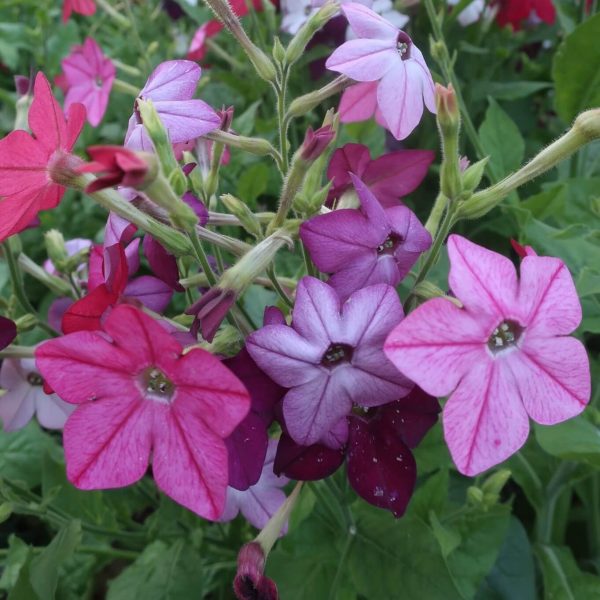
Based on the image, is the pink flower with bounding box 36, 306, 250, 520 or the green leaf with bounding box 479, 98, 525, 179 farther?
the green leaf with bounding box 479, 98, 525, 179

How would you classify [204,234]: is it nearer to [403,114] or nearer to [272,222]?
[272,222]

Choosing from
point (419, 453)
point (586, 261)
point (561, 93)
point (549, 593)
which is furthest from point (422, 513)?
point (561, 93)

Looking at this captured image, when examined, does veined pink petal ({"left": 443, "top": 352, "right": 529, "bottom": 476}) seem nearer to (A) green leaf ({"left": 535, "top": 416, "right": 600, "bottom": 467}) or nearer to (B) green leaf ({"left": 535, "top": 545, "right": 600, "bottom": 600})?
(A) green leaf ({"left": 535, "top": 416, "right": 600, "bottom": 467})

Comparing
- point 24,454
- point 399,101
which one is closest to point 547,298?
point 399,101

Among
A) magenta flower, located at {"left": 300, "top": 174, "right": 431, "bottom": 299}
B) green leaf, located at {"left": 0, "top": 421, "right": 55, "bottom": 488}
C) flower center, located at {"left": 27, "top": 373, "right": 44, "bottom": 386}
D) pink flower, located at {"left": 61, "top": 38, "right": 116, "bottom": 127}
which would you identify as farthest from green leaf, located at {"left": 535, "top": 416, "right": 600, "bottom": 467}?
pink flower, located at {"left": 61, "top": 38, "right": 116, "bottom": 127}

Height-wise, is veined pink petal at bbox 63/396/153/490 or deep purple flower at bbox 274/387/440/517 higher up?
veined pink petal at bbox 63/396/153/490
